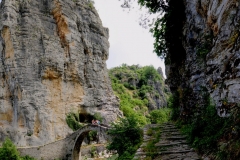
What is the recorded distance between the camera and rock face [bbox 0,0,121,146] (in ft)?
63.1

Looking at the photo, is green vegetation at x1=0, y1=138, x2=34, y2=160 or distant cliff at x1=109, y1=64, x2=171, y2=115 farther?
distant cliff at x1=109, y1=64, x2=171, y2=115

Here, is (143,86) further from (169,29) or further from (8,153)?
(169,29)

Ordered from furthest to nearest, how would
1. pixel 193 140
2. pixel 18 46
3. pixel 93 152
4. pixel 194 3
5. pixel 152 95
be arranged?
pixel 152 95
pixel 18 46
pixel 93 152
pixel 194 3
pixel 193 140

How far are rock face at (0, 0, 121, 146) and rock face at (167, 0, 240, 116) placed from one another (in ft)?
45.1

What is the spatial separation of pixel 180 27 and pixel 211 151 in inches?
280

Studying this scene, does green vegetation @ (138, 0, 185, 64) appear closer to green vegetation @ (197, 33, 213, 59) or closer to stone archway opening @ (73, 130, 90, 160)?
green vegetation @ (197, 33, 213, 59)

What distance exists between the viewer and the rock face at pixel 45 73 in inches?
757

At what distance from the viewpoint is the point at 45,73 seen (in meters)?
20.5

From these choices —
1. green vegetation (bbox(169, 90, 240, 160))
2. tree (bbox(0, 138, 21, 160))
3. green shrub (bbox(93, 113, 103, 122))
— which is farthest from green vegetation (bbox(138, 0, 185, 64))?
green shrub (bbox(93, 113, 103, 122))

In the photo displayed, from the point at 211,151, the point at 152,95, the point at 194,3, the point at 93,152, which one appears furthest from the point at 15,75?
the point at 152,95

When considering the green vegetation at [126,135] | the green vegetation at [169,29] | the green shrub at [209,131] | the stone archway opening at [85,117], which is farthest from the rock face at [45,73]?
the green shrub at [209,131]

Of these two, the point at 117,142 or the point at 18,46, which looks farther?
the point at 18,46

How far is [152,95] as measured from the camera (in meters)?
48.0

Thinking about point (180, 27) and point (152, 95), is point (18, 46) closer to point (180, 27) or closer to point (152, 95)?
point (180, 27)
